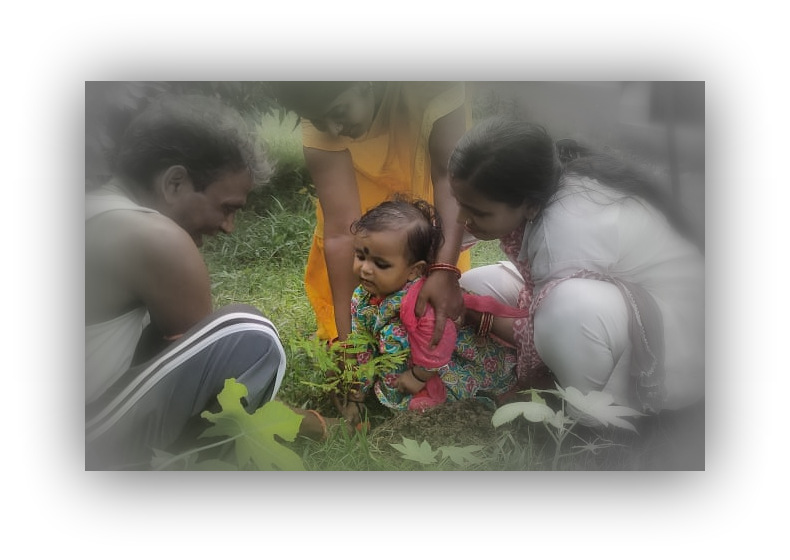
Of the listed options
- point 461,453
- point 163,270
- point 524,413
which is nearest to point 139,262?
point 163,270

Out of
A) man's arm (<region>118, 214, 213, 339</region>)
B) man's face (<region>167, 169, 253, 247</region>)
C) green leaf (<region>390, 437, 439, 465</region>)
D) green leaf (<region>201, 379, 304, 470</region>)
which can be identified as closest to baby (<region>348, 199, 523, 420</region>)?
green leaf (<region>390, 437, 439, 465</region>)

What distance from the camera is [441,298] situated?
3.33 m

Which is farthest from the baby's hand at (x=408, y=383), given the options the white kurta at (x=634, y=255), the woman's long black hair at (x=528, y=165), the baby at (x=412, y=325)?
the woman's long black hair at (x=528, y=165)

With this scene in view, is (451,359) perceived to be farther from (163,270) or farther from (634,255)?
(163,270)

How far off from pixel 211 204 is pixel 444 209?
25.5 inches

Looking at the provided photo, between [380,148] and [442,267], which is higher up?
[380,148]

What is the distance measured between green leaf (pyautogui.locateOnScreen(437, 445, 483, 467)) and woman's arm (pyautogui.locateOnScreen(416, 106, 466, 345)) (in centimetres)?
38

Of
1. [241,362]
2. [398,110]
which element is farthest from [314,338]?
[398,110]

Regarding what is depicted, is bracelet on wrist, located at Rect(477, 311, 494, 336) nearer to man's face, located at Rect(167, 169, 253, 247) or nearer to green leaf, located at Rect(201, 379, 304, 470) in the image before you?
green leaf, located at Rect(201, 379, 304, 470)

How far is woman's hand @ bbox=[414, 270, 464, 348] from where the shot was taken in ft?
10.9

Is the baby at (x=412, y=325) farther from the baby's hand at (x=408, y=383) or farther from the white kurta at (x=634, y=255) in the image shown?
the white kurta at (x=634, y=255)

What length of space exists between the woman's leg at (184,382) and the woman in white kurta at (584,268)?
616mm

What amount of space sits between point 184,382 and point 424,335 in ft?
2.24

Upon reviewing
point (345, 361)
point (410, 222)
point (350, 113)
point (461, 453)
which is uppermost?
point (350, 113)
